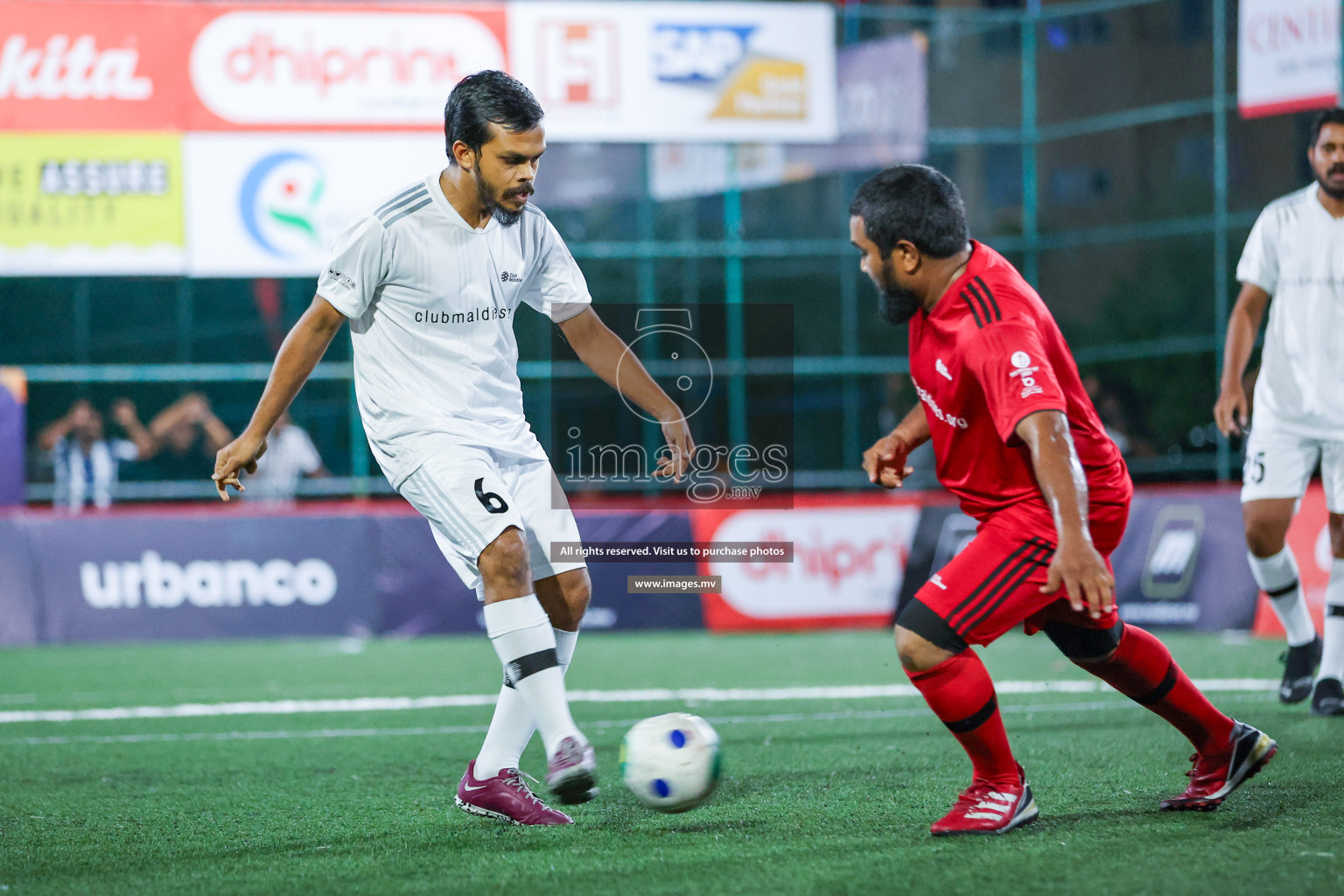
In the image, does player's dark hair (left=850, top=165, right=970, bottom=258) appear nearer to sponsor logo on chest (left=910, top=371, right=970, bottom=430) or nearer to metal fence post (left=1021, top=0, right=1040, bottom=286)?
sponsor logo on chest (left=910, top=371, right=970, bottom=430)

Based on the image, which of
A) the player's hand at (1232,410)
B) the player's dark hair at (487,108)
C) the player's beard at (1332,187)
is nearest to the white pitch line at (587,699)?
the player's hand at (1232,410)

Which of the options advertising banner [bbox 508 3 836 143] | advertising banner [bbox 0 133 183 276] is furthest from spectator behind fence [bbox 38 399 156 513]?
advertising banner [bbox 508 3 836 143]

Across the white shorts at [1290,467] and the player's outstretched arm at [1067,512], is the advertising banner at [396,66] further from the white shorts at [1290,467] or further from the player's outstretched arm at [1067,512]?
the player's outstretched arm at [1067,512]

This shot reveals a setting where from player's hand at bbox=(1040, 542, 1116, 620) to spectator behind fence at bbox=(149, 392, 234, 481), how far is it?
53.8 ft

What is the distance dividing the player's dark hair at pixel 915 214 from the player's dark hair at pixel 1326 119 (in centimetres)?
288

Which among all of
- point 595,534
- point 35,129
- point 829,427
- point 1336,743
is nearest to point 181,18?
point 35,129

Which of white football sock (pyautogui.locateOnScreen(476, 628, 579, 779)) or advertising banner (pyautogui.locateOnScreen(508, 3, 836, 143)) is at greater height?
advertising banner (pyautogui.locateOnScreen(508, 3, 836, 143))

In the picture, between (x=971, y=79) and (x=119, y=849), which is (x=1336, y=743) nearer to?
(x=119, y=849)

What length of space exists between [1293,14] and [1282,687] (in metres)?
12.8

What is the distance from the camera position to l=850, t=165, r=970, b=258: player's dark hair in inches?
148

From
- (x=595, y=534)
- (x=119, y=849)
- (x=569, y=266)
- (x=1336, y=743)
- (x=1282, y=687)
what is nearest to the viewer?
(x=119, y=849)

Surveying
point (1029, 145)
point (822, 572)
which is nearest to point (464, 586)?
point (822, 572)

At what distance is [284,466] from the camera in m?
18.4

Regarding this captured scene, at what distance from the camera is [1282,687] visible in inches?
241
